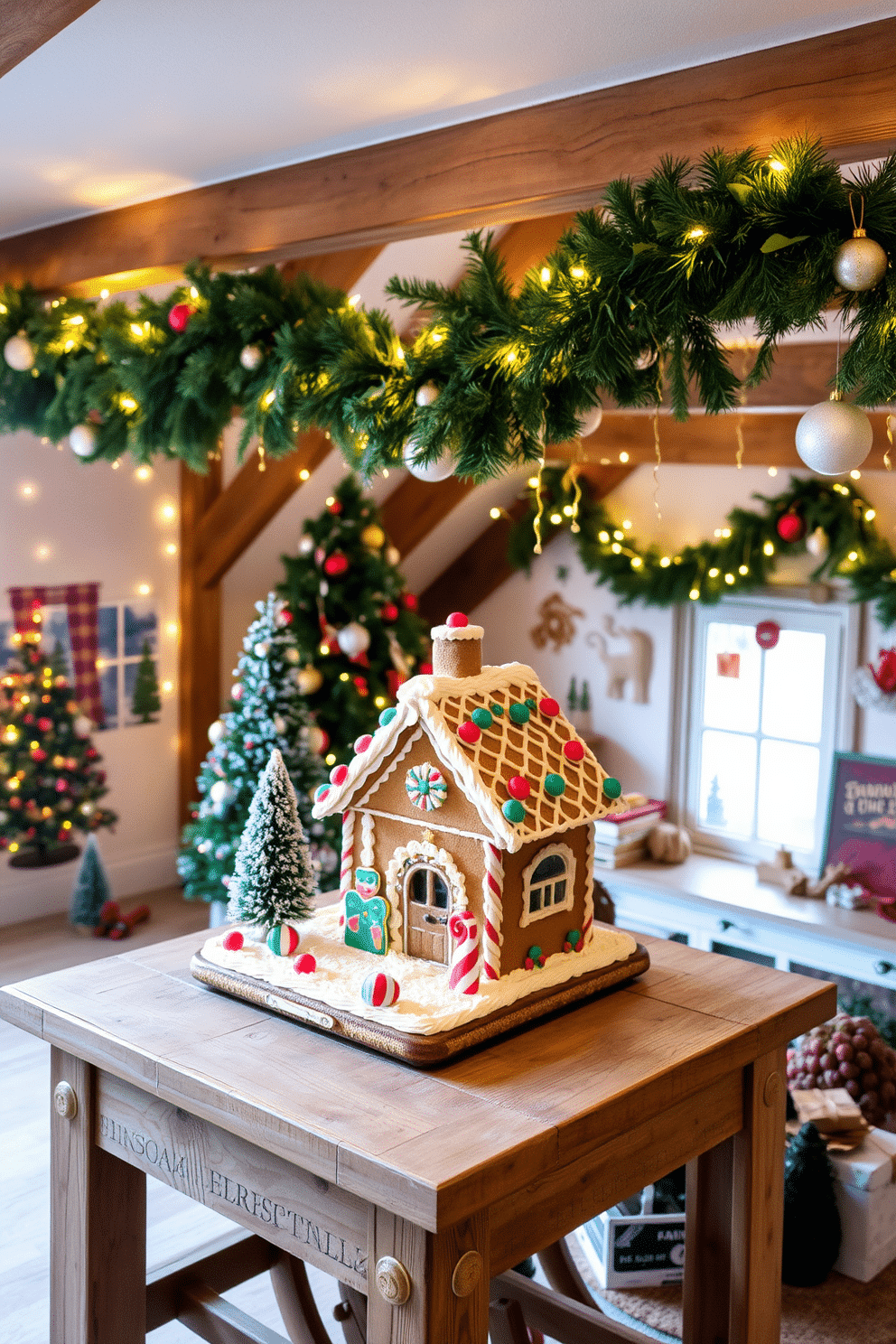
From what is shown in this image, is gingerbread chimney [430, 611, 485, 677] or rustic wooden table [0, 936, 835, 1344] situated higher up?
gingerbread chimney [430, 611, 485, 677]

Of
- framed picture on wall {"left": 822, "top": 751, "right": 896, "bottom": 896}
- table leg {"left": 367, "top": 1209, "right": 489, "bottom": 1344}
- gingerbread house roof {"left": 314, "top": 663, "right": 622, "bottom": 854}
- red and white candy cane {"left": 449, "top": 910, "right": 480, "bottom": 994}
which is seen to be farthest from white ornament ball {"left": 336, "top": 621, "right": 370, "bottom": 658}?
table leg {"left": 367, "top": 1209, "right": 489, "bottom": 1344}

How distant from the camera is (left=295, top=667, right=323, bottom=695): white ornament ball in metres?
4.80

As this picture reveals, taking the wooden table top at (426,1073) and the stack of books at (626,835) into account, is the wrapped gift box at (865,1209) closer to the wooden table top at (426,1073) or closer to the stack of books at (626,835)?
the wooden table top at (426,1073)

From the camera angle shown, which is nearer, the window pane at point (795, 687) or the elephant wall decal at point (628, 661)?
the window pane at point (795, 687)

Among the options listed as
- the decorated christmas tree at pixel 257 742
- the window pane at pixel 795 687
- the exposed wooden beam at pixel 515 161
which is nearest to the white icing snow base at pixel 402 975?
the exposed wooden beam at pixel 515 161

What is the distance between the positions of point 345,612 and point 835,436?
321 centimetres

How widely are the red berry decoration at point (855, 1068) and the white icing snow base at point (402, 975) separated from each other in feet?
3.95

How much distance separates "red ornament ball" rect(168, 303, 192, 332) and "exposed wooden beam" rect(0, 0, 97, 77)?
1205mm

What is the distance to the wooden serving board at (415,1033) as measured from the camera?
5.59 feet

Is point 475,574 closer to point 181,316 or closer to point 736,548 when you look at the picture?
point 736,548

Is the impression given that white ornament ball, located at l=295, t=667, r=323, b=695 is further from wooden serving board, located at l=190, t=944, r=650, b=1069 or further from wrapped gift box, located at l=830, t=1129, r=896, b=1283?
wooden serving board, located at l=190, t=944, r=650, b=1069

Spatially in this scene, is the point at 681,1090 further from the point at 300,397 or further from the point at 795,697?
the point at 795,697

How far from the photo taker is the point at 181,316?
134 inches

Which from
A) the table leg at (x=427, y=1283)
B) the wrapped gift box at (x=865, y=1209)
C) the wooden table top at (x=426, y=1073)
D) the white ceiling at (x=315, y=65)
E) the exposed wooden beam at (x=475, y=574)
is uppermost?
the white ceiling at (x=315, y=65)
